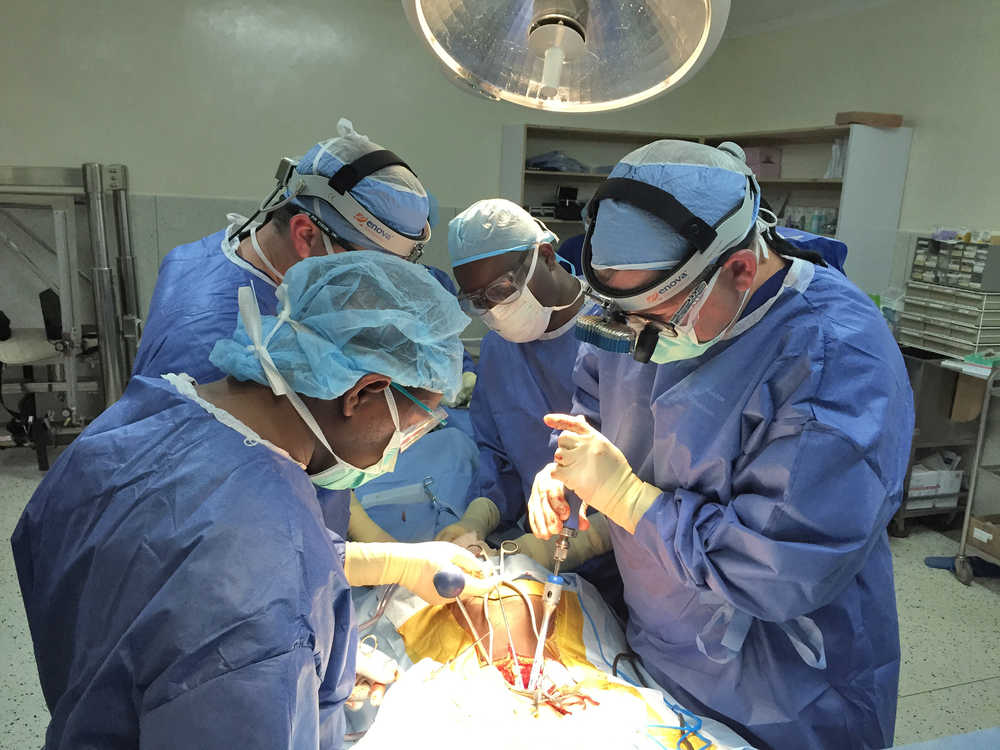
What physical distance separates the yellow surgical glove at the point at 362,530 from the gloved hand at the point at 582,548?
0.40 metres

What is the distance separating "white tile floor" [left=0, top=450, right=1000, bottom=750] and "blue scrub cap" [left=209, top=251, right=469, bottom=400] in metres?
1.95

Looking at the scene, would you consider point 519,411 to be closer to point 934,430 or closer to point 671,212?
point 671,212

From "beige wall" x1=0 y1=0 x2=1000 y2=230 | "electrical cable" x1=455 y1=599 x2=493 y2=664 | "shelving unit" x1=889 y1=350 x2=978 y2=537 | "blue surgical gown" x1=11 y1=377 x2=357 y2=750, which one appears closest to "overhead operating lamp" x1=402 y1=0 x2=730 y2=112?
"blue surgical gown" x1=11 y1=377 x2=357 y2=750

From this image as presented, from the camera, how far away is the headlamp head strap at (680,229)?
1.24 meters

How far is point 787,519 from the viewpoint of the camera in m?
1.22

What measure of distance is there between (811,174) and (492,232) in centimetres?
357

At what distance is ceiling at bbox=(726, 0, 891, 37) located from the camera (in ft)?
14.5

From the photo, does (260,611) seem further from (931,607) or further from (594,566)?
(931,607)

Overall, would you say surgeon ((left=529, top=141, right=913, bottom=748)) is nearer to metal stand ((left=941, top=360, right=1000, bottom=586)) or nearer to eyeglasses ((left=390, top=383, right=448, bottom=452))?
eyeglasses ((left=390, top=383, right=448, bottom=452))

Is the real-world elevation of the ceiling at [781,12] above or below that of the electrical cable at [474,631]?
above

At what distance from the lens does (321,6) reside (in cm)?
450

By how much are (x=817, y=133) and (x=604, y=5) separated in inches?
158

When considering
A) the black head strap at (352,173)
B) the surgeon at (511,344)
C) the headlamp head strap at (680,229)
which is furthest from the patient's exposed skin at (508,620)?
the black head strap at (352,173)

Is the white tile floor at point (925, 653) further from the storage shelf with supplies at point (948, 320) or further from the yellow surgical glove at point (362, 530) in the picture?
the yellow surgical glove at point (362, 530)
